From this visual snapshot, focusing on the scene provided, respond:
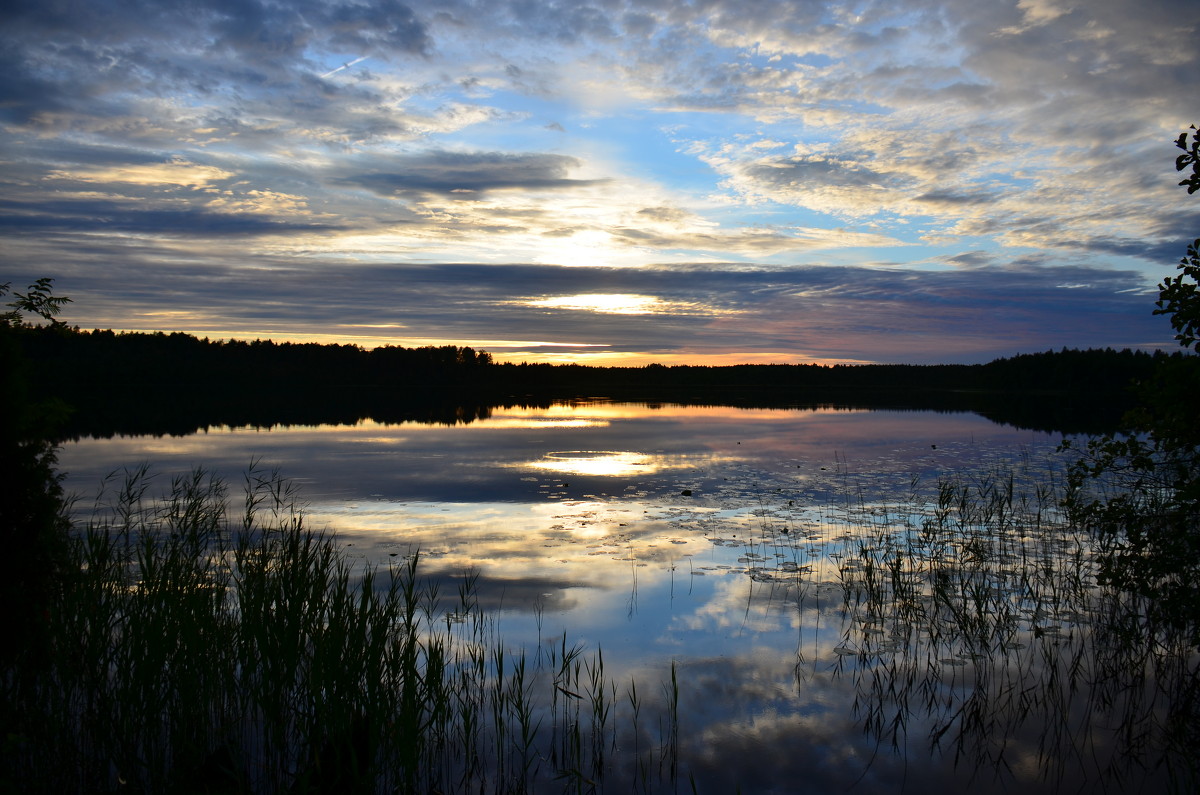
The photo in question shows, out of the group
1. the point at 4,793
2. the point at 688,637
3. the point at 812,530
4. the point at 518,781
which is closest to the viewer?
the point at 4,793

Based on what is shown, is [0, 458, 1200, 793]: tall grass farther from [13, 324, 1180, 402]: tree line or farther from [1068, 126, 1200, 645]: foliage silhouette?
[13, 324, 1180, 402]: tree line

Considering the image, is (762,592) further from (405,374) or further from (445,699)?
(405,374)

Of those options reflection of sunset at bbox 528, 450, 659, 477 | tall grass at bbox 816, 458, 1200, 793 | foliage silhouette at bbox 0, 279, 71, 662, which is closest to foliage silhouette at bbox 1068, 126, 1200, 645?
tall grass at bbox 816, 458, 1200, 793

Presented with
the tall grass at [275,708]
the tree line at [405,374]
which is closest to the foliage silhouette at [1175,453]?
the tall grass at [275,708]

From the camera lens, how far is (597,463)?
20969 mm

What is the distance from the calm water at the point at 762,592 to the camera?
5.50 meters

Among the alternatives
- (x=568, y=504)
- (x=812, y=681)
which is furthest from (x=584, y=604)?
(x=568, y=504)

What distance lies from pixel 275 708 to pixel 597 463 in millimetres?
15849

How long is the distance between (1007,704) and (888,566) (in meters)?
3.80

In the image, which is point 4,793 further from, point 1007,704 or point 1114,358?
point 1114,358

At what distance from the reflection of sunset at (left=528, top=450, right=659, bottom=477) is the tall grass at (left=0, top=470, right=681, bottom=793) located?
1280 centimetres

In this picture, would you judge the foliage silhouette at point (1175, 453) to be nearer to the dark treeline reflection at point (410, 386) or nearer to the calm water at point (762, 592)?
the calm water at point (762, 592)

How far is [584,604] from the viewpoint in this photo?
858 centimetres

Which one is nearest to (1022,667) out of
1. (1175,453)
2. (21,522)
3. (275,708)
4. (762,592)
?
(1175,453)
